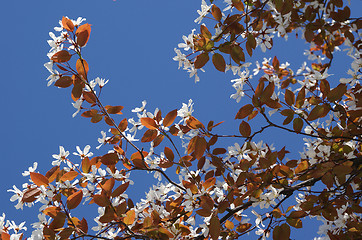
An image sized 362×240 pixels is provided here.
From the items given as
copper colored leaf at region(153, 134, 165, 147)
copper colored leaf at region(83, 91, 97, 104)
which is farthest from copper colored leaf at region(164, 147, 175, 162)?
copper colored leaf at region(83, 91, 97, 104)

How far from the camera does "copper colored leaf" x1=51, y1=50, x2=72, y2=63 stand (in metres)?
1.31

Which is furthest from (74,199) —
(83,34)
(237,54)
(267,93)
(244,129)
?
(237,54)

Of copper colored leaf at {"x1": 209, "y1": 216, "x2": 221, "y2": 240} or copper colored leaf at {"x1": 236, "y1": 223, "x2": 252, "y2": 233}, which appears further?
copper colored leaf at {"x1": 236, "y1": 223, "x2": 252, "y2": 233}

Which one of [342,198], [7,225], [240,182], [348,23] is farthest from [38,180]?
[348,23]

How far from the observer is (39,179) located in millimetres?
1337

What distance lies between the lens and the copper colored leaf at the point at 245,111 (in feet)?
4.52

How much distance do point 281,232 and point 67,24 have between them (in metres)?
1.19

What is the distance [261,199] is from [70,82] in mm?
920

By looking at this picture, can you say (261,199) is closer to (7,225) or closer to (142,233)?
(142,233)

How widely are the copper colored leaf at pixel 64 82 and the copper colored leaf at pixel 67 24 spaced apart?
192 millimetres

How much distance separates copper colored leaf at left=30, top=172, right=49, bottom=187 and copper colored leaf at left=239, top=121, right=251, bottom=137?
83 centimetres

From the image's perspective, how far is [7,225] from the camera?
4.84ft

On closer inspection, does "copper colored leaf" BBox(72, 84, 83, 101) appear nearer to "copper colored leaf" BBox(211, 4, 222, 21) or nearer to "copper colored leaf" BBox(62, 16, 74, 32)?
"copper colored leaf" BBox(62, 16, 74, 32)

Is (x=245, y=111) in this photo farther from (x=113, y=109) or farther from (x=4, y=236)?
(x=4, y=236)
